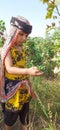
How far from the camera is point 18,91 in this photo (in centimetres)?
328

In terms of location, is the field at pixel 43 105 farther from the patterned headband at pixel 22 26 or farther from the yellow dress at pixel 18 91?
the patterned headband at pixel 22 26

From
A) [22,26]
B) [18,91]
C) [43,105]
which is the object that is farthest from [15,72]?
[43,105]

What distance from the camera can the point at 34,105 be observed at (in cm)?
445

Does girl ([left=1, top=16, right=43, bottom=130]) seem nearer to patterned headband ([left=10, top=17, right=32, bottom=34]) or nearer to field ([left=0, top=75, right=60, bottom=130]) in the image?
patterned headband ([left=10, top=17, right=32, bottom=34])

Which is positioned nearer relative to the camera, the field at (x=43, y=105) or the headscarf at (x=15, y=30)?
the headscarf at (x=15, y=30)

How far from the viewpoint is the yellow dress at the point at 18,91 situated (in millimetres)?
3211

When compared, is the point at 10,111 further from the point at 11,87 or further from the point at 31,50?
the point at 31,50

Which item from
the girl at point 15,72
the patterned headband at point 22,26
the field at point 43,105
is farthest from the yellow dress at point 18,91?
the field at point 43,105

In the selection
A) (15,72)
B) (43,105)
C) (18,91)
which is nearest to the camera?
(15,72)

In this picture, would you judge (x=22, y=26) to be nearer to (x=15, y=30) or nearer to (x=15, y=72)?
(x=15, y=30)

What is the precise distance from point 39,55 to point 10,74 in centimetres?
615

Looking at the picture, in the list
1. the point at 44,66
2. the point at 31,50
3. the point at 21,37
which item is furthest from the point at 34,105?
the point at 31,50

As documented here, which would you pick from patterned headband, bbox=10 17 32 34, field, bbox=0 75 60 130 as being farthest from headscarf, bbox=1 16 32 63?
field, bbox=0 75 60 130

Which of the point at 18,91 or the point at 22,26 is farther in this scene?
the point at 18,91
